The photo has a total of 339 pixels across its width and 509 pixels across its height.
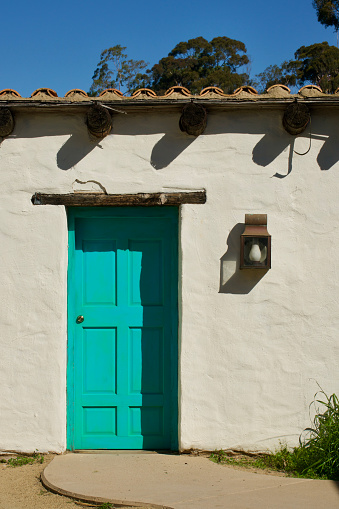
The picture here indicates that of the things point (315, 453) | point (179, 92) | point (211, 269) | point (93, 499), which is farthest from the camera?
point (179, 92)

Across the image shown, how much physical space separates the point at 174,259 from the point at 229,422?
1370mm

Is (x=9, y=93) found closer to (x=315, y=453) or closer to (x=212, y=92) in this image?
(x=212, y=92)

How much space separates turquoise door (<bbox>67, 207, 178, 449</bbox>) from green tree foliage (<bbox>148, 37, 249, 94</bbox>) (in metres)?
17.7

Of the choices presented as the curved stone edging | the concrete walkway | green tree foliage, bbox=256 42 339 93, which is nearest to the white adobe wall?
the concrete walkway

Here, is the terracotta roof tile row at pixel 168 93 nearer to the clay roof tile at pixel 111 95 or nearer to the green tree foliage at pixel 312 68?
the clay roof tile at pixel 111 95

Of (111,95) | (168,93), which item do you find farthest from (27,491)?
(168,93)

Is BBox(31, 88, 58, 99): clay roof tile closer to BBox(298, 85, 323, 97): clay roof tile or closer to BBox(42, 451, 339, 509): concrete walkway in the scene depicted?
BBox(298, 85, 323, 97): clay roof tile

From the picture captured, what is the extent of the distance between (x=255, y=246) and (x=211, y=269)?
15.7 inches

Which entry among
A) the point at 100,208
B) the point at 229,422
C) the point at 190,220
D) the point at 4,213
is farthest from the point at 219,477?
the point at 4,213

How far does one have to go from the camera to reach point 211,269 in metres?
4.26

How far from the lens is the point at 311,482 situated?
12.0 ft

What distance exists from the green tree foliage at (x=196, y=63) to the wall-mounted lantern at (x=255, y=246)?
17.9 m

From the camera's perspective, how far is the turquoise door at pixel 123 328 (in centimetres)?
438

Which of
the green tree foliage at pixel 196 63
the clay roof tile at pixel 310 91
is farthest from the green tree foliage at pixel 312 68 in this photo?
the clay roof tile at pixel 310 91
